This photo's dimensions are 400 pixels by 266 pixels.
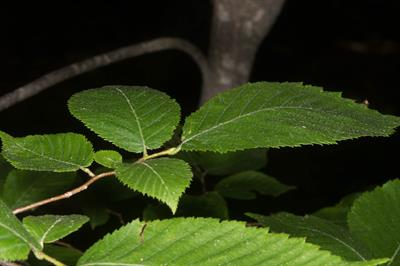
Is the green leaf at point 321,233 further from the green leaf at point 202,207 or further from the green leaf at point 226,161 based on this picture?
the green leaf at point 226,161

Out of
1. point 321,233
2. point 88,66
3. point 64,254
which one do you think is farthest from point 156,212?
point 88,66

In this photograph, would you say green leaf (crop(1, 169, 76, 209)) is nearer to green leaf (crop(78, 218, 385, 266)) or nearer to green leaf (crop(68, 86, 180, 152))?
green leaf (crop(68, 86, 180, 152))

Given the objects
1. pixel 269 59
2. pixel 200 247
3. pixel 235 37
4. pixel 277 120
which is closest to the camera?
pixel 200 247

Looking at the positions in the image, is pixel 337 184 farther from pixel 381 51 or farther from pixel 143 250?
pixel 143 250

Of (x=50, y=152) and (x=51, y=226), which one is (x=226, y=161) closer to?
(x=50, y=152)

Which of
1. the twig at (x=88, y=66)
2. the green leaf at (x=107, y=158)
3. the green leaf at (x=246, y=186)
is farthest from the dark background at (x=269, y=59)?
the green leaf at (x=107, y=158)
